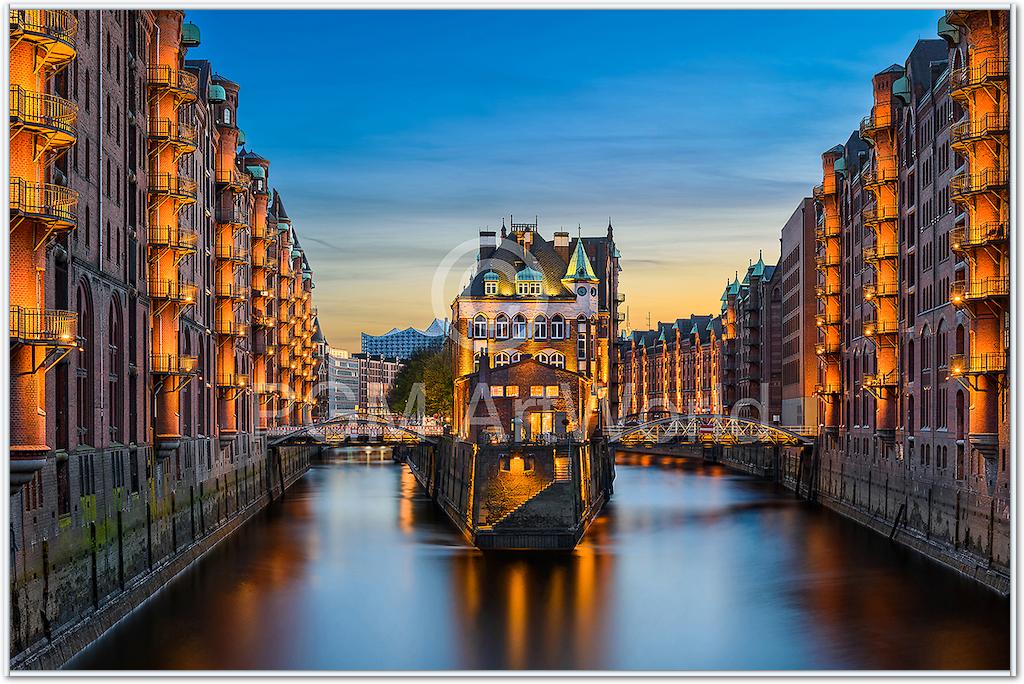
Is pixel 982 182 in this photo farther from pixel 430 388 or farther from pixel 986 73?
pixel 430 388

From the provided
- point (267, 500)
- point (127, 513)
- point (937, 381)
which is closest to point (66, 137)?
point (127, 513)

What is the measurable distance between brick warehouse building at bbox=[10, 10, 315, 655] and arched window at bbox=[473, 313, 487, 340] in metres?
29.8

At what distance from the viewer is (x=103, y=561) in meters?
43.9

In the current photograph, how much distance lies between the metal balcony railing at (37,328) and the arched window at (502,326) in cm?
7810

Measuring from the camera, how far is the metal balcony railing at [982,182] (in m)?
47.5

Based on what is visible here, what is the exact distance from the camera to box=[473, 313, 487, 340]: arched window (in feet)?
370

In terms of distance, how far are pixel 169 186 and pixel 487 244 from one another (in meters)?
64.9

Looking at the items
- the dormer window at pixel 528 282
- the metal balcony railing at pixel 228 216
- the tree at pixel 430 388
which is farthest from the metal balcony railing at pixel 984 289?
the tree at pixel 430 388

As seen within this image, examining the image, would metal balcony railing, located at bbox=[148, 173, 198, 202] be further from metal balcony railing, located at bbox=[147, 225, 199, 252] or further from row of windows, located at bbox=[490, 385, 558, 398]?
row of windows, located at bbox=[490, 385, 558, 398]

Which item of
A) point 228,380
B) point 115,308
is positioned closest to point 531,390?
point 228,380

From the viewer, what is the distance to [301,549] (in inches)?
2680

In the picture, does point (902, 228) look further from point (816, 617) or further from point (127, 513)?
point (127, 513)

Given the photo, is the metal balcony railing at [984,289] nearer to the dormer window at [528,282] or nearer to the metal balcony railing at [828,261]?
the metal balcony railing at [828,261]

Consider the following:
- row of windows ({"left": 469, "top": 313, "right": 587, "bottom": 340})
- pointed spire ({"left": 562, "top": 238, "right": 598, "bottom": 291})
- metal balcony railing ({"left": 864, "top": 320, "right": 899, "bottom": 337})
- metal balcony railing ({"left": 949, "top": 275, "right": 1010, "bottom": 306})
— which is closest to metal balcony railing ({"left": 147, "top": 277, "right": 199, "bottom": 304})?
metal balcony railing ({"left": 949, "top": 275, "right": 1010, "bottom": 306})
